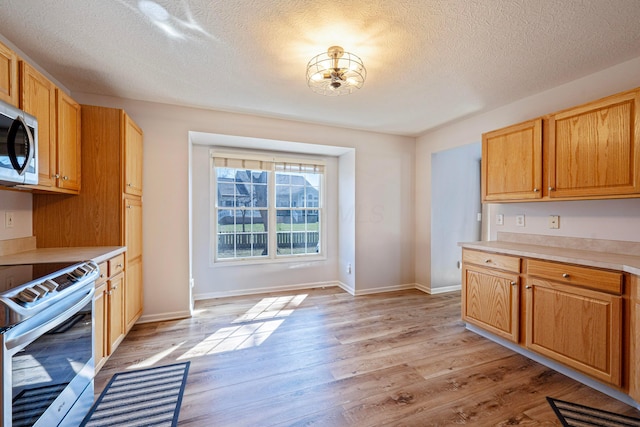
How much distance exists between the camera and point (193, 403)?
71.1 inches

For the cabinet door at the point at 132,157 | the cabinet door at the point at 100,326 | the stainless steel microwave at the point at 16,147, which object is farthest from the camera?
the cabinet door at the point at 132,157

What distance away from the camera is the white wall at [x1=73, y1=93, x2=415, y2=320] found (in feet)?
10.1

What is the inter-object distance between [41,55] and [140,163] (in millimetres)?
1083

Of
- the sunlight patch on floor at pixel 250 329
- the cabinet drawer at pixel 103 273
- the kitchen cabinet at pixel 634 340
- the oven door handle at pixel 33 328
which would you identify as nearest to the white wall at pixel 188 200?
the sunlight patch on floor at pixel 250 329

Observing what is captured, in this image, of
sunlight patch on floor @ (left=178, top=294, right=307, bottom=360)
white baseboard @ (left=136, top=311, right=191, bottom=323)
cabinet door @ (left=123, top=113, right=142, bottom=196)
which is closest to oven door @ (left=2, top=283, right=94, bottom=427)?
sunlight patch on floor @ (left=178, top=294, right=307, bottom=360)

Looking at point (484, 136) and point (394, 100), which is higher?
point (394, 100)

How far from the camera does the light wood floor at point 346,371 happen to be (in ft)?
5.65

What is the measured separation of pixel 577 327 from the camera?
1976mm

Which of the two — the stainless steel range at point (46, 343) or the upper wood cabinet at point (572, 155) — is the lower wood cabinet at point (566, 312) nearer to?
the upper wood cabinet at point (572, 155)

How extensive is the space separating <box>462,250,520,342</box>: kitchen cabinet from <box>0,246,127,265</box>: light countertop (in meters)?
3.23

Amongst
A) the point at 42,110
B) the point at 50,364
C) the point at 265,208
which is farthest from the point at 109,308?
the point at 265,208

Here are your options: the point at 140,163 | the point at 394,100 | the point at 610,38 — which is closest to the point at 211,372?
the point at 140,163

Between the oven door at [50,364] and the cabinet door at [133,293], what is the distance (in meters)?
0.85

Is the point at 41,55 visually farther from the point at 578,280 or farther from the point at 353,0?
the point at 578,280
